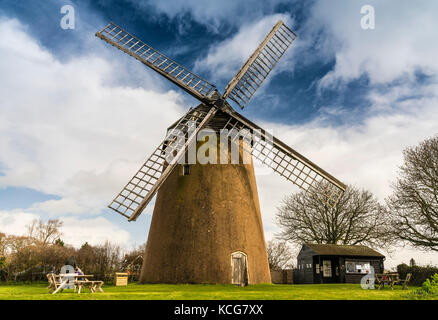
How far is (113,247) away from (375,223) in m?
Answer: 21.5

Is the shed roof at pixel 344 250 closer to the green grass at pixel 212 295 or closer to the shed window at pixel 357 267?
the shed window at pixel 357 267

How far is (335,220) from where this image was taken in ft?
93.8

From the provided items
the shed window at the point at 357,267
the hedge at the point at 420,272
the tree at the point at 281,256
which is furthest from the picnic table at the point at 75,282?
the tree at the point at 281,256

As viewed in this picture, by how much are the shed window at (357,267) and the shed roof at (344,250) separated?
0.82 m

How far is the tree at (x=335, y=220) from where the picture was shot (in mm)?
27547

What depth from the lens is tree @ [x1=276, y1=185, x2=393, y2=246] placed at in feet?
90.4

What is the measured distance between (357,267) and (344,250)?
166cm

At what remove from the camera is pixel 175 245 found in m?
14.5

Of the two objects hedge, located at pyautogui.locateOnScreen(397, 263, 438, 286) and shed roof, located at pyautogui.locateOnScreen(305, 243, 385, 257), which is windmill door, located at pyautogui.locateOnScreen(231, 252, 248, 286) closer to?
shed roof, located at pyautogui.locateOnScreen(305, 243, 385, 257)

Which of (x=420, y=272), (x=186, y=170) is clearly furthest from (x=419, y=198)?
(x=186, y=170)

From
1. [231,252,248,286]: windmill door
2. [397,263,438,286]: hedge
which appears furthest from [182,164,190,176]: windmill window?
[397,263,438,286]: hedge

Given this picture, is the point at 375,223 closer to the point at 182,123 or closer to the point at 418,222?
the point at 418,222

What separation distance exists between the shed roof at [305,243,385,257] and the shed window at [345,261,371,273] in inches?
32.1
